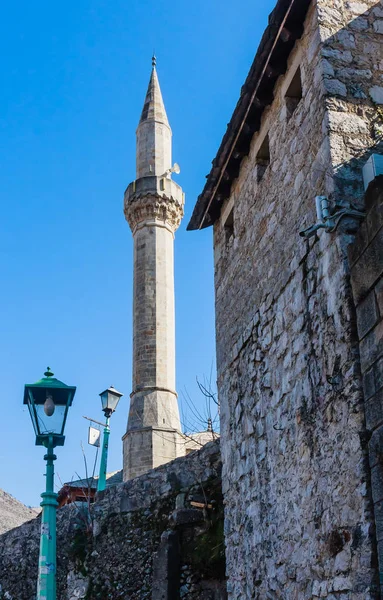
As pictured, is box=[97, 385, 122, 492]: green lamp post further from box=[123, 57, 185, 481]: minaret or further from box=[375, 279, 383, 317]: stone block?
box=[375, 279, 383, 317]: stone block

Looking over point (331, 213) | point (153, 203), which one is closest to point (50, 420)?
point (331, 213)

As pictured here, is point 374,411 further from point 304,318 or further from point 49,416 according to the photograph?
point 49,416

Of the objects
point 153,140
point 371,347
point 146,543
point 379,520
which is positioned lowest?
point 379,520

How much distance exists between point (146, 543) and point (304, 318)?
5.85m

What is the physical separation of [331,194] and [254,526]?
3062 mm

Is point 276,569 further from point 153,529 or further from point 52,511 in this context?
point 153,529

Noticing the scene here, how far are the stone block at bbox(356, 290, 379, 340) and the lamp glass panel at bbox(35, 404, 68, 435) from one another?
3033mm

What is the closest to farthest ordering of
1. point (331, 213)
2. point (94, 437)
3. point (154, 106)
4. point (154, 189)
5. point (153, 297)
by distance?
point (331, 213) → point (94, 437) → point (153, 297) → point (154, 189) → point (154, 106)

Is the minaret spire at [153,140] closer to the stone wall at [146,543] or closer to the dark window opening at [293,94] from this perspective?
the stone wall at [146,543]

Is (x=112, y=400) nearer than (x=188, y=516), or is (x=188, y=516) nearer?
(x=188, y=516)

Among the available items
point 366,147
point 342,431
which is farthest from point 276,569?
point 366,147

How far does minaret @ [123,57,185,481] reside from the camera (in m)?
22.7

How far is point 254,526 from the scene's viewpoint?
705cm

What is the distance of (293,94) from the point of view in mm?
7168
